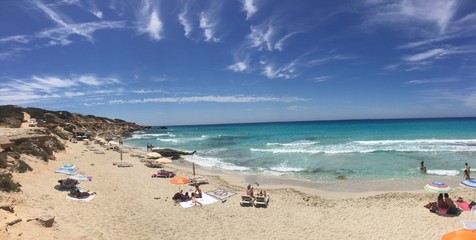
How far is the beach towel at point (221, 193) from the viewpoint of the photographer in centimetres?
1520

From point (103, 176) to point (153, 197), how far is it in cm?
613

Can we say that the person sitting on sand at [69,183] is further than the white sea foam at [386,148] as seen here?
No

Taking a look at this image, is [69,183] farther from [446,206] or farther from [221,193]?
[446,206]

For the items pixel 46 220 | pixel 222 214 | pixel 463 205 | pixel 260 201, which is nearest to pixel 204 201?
pixel 222 214

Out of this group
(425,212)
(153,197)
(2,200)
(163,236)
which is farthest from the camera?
(153,197)

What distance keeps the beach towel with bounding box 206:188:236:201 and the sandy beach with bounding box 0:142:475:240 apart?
431 millimetres

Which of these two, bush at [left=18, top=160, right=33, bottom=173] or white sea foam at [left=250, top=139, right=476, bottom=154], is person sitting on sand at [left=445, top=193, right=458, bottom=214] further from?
white sea foam at [left=250, top=139, right=476, bottom=154]

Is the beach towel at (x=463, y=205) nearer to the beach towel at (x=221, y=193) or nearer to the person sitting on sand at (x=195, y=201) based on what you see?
the beach towel at (x=221, y=193)

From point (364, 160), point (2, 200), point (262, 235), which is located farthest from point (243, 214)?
point (364, 160)

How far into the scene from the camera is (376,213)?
493 inches

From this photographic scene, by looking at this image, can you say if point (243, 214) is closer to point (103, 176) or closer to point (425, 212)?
point (425, 212)

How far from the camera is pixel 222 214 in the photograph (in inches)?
502

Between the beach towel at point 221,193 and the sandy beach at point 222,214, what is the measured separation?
43 centimetres

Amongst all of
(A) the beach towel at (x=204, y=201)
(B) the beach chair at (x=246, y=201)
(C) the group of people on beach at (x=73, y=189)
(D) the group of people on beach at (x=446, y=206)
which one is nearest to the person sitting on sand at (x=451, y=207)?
Result: (D) the group of people on beach at (x=446, y=206)
